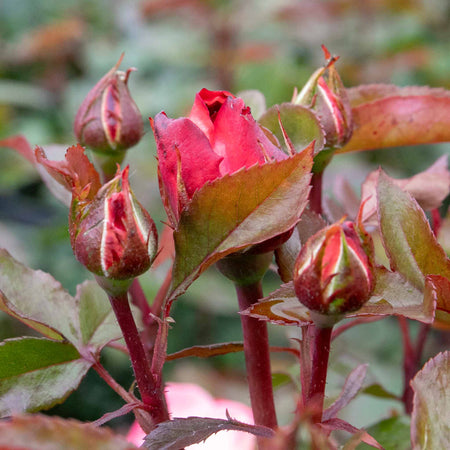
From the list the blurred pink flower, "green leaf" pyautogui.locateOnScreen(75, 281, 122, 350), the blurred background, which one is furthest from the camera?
the blurred background

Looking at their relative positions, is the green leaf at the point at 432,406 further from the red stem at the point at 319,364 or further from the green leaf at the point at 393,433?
the green leaf at the point at 393,433

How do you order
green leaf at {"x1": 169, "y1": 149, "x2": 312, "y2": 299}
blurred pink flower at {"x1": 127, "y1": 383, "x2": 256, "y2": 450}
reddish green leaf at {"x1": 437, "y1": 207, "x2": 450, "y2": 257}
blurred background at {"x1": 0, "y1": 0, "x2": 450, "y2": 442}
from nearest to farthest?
green leaf at {"x1": 169, "y1": 149, "x2": 312, "y2": 299} < reddish green leaf at {"x1": 437, "y1": 207, "x2": 450, "y2": 257} < blurred pink flower at {"x1": 127, "y1": 383, "x2": 256, "y2": 450} < blurred background at {"x1": 0, "y1": 0, "x2": 450, "y2": 442}

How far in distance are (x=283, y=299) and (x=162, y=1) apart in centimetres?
174

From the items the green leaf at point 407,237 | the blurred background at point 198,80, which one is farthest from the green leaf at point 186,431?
the blurred background at point 198,80

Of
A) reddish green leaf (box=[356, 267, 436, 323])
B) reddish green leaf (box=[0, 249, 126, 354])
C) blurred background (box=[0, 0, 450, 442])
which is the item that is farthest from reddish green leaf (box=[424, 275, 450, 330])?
blurred background (box=[0, 0, 450, 442])

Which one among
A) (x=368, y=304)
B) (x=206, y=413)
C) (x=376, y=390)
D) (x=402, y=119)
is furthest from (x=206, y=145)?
(x=206, y=413)

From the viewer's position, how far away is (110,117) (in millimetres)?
486

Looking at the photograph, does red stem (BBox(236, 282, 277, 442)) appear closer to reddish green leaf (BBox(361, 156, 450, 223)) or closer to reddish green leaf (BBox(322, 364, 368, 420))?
reddish green leaf (BBox(322, 364, 368, 420))

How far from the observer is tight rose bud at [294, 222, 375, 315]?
31 cm

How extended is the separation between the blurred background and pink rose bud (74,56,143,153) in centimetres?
77

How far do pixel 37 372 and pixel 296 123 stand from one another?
0.24 m

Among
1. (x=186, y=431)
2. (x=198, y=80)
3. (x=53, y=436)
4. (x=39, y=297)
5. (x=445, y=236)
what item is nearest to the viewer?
(x=53, y=436)

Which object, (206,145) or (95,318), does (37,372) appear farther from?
(206,145)

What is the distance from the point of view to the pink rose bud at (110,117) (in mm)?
481
